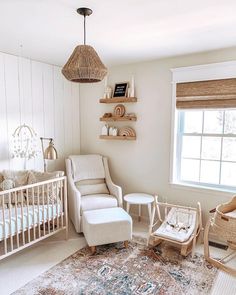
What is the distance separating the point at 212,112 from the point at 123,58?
1408 millimetres

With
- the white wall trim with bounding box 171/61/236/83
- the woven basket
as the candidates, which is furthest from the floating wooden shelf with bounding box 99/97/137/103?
the woven basket

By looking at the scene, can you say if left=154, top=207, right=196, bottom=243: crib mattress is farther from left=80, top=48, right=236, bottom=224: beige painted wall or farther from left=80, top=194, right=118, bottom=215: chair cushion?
left=80, top=194, right=118, bottom=215: chair cushion

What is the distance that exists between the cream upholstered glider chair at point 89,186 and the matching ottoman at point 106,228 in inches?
13.9

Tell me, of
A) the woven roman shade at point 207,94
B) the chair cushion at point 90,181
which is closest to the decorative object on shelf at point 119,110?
the woven roman shade at point 207,94

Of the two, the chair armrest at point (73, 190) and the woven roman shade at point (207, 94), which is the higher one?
the woven roman shade at point (207, 94)

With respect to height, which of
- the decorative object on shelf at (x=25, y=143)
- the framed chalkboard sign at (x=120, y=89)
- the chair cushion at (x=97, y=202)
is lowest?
the chair cushion at (x=97, y=202)

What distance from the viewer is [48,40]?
259cm

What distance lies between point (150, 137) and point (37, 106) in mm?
1744

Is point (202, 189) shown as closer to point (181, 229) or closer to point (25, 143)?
point (181, 229)

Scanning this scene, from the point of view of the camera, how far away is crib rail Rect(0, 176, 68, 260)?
8.03ft

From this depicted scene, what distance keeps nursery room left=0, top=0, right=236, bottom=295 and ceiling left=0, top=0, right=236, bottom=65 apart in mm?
16

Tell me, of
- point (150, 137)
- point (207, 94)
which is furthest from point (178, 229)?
point (207, 94)

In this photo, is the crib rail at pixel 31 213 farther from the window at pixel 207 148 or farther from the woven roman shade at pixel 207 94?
the woven roman shade at pixel 207 94

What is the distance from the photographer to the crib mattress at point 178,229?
8.78ft
